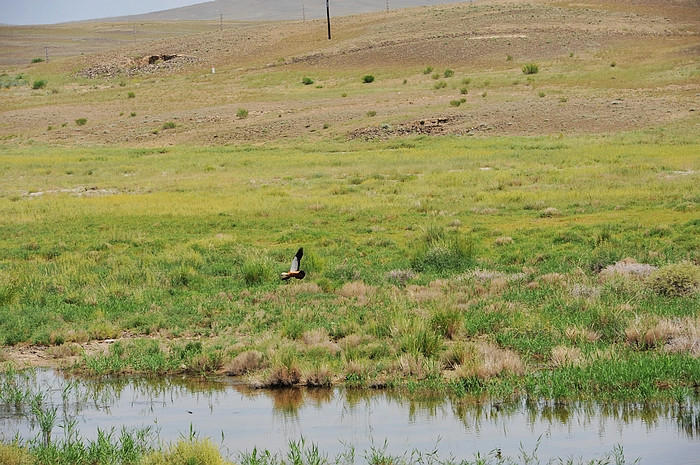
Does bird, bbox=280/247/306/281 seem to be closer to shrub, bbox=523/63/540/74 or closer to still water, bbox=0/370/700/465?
still water, bbox=0/370/700/465

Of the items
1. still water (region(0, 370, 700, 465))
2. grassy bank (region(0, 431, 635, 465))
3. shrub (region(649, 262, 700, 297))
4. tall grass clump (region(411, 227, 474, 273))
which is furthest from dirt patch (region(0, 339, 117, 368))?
shrub (region(649, 262, 700, 297))

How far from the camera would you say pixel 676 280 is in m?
16.2

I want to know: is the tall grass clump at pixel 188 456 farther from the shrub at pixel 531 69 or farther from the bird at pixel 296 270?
the shrub at pixel 531 69

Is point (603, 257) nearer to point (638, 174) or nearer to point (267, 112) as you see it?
point (638, 174)

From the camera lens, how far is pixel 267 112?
5684cm

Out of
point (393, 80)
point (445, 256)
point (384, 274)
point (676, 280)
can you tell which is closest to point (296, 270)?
point (384, 274)

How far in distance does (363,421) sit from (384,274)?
7.34 m

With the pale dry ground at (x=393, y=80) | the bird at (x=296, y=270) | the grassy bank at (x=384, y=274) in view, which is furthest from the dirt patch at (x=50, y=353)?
the pale dry ground at (x=393, y=80)

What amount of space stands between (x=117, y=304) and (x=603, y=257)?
30.9 ft

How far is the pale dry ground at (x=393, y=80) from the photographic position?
48.3 m

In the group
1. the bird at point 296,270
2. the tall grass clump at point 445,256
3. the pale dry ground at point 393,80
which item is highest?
the pale dry ground at point 393,80

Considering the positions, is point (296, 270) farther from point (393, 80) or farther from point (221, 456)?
point (393, 80)

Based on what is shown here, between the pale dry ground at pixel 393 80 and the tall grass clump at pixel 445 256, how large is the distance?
25.1m

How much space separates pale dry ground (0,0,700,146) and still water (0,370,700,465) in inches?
1295
